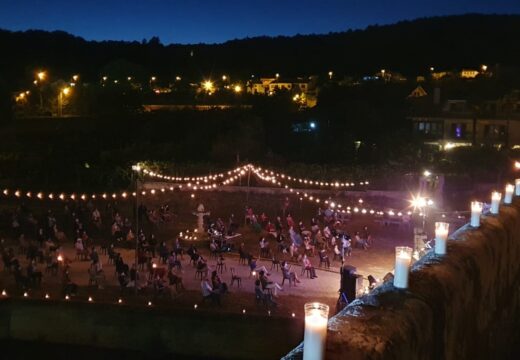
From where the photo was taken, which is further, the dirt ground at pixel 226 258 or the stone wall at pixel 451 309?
the dirt ground at pixel 226 258

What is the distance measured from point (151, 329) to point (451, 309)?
9.88 m

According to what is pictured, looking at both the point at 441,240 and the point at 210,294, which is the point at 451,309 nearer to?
the point at 441,240

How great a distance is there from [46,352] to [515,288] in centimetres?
1123

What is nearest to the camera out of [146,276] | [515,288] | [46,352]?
[515,288]

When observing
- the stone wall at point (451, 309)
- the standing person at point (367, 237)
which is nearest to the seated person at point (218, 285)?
the standing person at point (367, 237)

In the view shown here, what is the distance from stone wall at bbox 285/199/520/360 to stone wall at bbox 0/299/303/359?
6.61m

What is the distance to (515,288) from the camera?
648 centimetres

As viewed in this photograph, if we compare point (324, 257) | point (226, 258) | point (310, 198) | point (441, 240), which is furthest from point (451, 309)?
point (310, 198)

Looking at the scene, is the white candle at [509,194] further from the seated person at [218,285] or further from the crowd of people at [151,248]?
the seated person at [218,285]

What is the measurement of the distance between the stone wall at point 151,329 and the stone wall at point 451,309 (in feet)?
21.7

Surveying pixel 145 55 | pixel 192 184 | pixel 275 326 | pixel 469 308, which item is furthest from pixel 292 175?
pixel 145 55

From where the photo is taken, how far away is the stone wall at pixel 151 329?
12.5m

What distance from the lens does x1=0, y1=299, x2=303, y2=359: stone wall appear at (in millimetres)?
12500

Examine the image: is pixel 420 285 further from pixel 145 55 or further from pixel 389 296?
pixel 145 55
